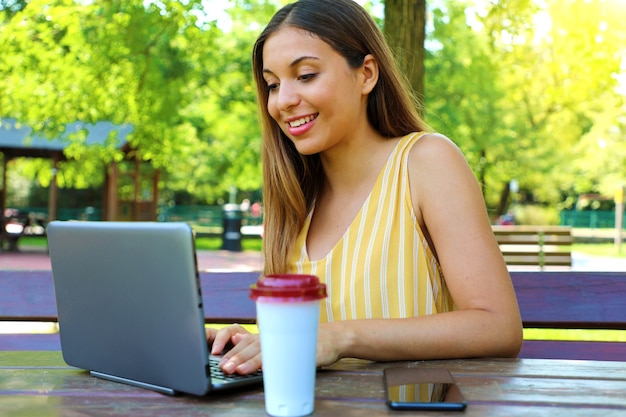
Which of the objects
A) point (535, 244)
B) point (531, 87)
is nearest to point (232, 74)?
point (531, 87)

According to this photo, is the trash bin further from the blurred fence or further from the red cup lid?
the red cup lid

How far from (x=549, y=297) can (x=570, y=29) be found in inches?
190

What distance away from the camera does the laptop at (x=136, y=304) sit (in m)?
1.32

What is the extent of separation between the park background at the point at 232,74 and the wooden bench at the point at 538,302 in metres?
0.99

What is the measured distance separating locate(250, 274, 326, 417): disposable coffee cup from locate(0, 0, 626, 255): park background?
2428mm

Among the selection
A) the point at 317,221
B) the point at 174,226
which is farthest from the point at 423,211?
the point at 174,226

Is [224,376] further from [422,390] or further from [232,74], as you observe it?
[232,74]

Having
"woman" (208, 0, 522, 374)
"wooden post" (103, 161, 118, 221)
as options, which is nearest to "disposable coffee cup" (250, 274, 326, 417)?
"woman" (208, 0, 522, 374)

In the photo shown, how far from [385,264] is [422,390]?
2.38 feet

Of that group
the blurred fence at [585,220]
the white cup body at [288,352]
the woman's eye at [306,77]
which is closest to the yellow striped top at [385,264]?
the woman's eye at [306,77]

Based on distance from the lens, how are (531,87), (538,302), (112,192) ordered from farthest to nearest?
1. (112,192)
2. (531,87)
3. (538,302)

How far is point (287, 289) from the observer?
1.16 metres

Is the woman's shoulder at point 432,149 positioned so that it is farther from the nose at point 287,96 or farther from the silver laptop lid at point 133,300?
the silver laptop lid at point 133,300

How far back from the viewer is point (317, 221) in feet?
7.93
